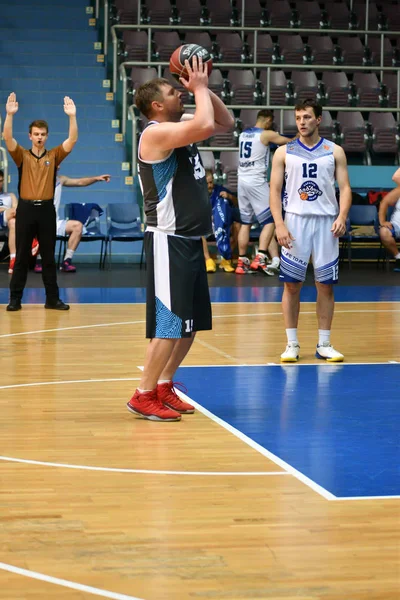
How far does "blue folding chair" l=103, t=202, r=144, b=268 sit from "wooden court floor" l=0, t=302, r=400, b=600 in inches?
330

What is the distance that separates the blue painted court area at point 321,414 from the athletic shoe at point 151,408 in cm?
29

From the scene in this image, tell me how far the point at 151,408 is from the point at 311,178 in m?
2.38

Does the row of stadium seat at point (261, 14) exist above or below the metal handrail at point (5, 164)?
above

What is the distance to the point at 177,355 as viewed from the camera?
5.64 meters

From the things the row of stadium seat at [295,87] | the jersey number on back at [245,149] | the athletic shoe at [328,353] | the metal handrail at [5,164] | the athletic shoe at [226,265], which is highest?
the row of stadium seat at [295,87]

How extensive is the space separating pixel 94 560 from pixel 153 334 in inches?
87.6

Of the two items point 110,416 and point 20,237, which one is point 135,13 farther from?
point 110,416

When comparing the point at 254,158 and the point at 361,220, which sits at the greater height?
the point at 254,158

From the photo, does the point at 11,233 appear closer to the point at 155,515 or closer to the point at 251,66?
the point at 251,66

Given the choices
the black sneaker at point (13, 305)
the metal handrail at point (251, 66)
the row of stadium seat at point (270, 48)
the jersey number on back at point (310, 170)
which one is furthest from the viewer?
the row of stadium seat at point (270, 48)

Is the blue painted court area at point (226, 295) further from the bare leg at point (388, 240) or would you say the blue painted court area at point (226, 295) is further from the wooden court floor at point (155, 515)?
the wooden court floor at point (155, 515)

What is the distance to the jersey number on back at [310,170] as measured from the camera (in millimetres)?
7191

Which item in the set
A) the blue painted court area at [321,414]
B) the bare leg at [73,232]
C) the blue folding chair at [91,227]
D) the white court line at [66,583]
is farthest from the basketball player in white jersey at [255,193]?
the white court line at [66,583]

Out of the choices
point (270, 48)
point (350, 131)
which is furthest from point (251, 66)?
point (350, 131)
